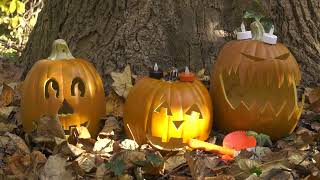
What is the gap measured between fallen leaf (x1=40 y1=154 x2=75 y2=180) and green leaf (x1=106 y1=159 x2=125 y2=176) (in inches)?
6.5

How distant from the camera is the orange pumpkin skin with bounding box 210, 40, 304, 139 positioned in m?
A: 2.55

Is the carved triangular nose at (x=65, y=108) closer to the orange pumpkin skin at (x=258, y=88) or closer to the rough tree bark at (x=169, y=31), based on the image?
the rough tree bark at (x=169, y=31)

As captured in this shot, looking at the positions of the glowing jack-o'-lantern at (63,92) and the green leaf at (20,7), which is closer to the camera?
the glowing jack-o'-lantern at (63,92)

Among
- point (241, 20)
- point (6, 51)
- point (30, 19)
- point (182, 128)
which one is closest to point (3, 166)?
point (182, 128)

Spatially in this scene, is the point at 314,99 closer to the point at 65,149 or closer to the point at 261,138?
the point at 261,138

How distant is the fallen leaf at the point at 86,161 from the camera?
2.26 m

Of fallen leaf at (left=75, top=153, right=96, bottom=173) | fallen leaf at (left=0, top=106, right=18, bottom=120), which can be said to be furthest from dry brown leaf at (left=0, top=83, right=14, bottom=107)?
fallen leaf at (left=75, top=153, right=96, bottom=173)

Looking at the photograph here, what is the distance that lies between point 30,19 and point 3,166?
5126mm

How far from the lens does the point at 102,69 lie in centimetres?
311

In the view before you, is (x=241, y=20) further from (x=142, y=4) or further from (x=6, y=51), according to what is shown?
(x=6, y=51)

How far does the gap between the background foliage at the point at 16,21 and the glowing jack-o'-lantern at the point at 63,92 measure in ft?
12.4

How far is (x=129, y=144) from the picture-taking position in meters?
2.47

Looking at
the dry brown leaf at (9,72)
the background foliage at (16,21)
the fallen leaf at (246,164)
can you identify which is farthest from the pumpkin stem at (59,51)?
the background foliage at (16,21)

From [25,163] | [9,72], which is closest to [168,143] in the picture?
[25,163]
